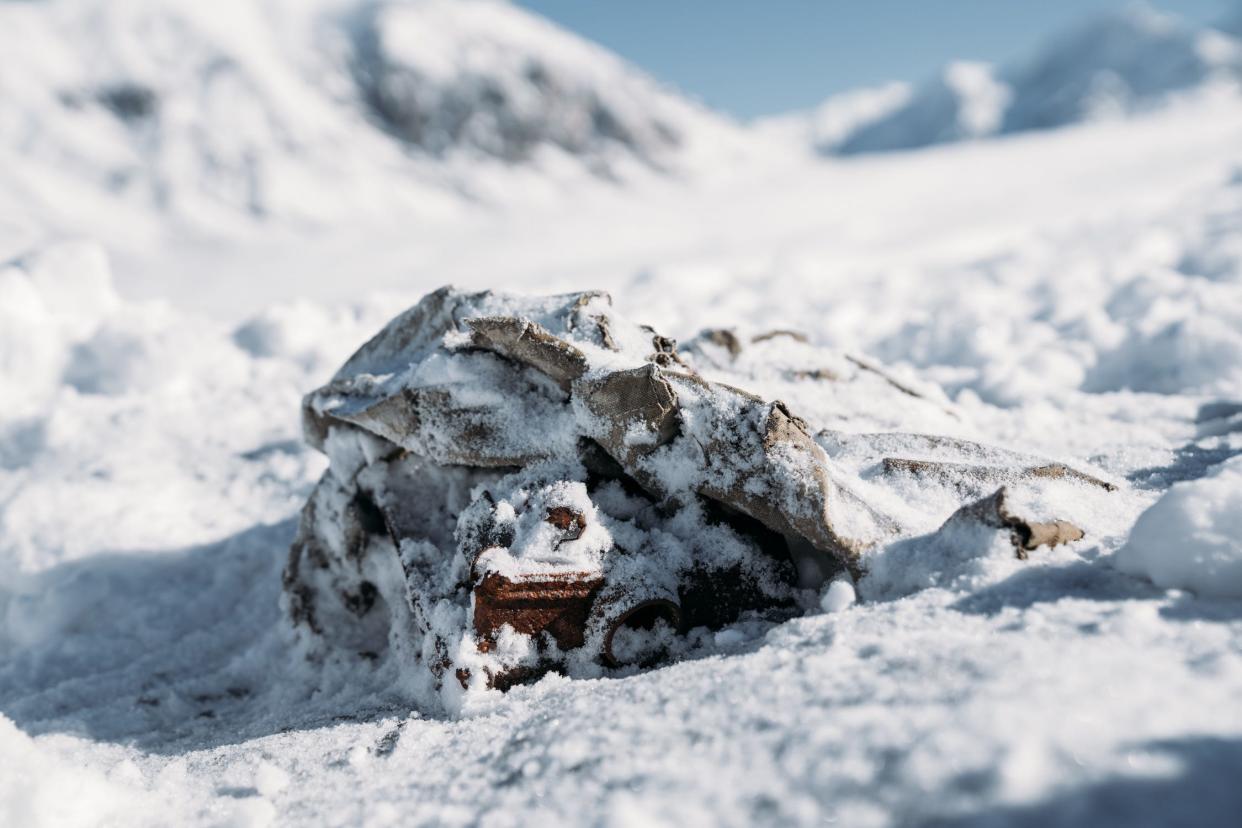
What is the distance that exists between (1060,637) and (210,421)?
512 cm

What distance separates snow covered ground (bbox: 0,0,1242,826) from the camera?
138 centimetres

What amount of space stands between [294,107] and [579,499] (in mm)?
25868

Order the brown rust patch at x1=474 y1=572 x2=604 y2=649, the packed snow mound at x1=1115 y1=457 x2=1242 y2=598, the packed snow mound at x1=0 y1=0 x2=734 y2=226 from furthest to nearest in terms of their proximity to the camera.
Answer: the packed snow mound at x1=0 y1=0 x2=734 y2=226 → the brown rust patch at x1=474 y1=572 x2=604 y2=649 → the packed snow mound at x1=1115 y1=457 x2=1242 y2=598

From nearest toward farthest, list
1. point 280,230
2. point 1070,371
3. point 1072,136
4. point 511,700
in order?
point 511,700 → point 1070,371 → point 280,230 → point 1072,136

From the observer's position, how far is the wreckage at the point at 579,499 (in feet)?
7.34

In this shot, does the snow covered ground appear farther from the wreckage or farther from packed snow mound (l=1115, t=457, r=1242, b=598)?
the wreckage

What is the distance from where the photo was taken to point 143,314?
245 inches

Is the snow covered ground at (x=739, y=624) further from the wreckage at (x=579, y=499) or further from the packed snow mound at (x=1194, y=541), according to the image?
the wreckage at (x=579, y=499)

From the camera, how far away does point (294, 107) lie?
24.7 metres

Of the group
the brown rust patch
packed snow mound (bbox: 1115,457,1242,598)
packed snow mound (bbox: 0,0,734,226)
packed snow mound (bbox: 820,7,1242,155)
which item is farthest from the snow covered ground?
packed snow mound (bbox: 820,7,1242,155)

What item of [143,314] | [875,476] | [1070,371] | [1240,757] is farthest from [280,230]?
[1240,757]

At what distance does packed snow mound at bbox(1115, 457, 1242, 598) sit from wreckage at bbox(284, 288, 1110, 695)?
24cm

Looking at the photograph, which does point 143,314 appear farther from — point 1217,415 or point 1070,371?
point 1217,415

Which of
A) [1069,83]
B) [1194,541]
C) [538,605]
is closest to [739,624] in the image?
[538,605]
